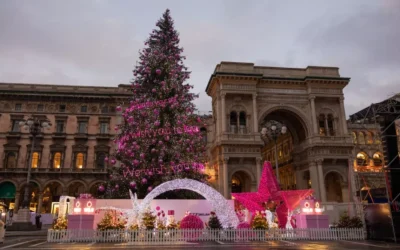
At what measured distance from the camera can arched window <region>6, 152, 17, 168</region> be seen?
141 feet

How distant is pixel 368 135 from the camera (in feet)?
176

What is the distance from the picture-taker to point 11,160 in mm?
43188

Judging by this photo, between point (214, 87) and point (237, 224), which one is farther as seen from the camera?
point (214, 87)

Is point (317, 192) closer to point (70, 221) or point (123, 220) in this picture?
point (123, 220)

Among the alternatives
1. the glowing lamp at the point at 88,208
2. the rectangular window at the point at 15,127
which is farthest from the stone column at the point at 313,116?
the rectangular window at the point at 15,127

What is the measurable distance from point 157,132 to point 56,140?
97.9 ft

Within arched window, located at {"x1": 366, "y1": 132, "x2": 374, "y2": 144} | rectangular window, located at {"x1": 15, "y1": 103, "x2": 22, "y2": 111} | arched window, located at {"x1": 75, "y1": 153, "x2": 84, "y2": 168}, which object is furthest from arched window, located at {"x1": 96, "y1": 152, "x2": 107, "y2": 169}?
arched window, located at {"x1": 366, "y1": 132, "x2": 374, "y2": 144}

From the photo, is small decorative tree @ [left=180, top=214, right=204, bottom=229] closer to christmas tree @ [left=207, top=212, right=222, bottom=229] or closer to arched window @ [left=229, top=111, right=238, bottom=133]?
christmas tree @ [left=207, top=212, right=222, bottom=229]

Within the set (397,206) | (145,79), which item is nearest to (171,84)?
(145,79)

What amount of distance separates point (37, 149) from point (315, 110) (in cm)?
3744

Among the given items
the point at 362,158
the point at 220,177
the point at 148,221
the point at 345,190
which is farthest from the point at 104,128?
the point at 362,158

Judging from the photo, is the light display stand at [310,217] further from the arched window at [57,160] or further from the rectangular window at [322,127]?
the arched window at [57,160]

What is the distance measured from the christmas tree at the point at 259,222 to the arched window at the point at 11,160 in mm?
38231

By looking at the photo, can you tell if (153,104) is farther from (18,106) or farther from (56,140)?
(18,106)
